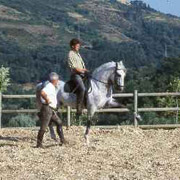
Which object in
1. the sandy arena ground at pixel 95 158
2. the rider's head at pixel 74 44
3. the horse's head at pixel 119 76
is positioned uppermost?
the rider's head at pixel 74 44

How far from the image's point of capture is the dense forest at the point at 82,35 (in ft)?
280

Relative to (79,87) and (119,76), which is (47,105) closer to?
(79,87)

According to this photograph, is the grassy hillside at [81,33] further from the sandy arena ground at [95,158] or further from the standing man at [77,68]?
the standing man at [77,68]

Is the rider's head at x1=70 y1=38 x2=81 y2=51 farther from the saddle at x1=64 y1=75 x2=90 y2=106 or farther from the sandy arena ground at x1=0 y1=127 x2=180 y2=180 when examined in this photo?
the sandy arena ground at x1=0 y1=127 x2=180 y2=180

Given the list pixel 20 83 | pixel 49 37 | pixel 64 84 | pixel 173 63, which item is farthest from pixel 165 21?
→ pixel 64 84

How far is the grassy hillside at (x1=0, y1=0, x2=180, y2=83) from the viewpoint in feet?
288

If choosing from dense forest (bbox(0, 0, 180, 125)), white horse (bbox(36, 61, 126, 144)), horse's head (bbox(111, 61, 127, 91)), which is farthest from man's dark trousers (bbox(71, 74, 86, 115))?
dense forest (bbox(0, 0, 180, 125))

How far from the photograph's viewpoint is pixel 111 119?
27.8m

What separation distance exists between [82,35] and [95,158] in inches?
4546

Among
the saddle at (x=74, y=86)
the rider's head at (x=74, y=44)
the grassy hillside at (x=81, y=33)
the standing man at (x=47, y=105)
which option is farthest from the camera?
the grassy hillside at (x=81, y=33)

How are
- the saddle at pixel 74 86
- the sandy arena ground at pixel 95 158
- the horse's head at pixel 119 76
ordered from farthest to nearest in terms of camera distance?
1. the saddle at pixel 74 86
2. the horse's head at pixel 119 76
3. the sandy arena ground at pixel 95 158

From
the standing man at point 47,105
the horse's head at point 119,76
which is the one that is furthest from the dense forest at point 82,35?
the standing man at point 47,105

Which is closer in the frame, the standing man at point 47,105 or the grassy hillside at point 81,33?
the standing man at point 47,105

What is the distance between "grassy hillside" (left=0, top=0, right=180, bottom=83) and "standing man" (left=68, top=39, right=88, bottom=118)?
6062cm
